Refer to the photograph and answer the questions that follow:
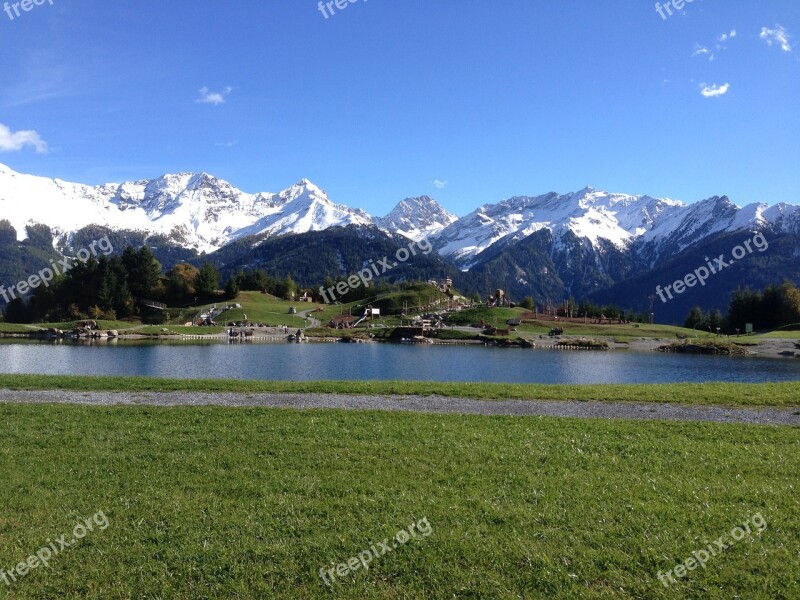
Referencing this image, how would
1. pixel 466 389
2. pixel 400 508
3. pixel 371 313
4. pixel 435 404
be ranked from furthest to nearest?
1. pixel 371 313
2. pixel 466 389
3. pixel 435 404
4. pixel 400 508

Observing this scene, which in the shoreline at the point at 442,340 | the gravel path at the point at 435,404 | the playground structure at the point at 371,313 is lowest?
the shoreline at the point at 442,340

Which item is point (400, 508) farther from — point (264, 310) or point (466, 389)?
point (264, 310)

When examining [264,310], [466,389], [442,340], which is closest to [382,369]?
[466,389]

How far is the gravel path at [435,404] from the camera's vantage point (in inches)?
834

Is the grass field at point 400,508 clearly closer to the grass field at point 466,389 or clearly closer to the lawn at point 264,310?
the grass field at point 466,389

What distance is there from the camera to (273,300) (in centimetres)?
18850

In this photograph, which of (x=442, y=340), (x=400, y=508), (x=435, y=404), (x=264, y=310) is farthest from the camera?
(x=264, y=310)

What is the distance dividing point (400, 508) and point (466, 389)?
16.8 m

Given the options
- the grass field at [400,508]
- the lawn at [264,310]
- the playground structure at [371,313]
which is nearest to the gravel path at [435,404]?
the grass field at [400,508]

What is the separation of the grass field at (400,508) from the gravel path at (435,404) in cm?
318

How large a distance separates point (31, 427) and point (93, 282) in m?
163

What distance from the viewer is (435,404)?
23.9 metres

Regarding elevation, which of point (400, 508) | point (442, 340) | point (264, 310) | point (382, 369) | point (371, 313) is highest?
point (264, 310)

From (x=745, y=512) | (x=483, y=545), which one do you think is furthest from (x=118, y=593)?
(x=745, y=512)
